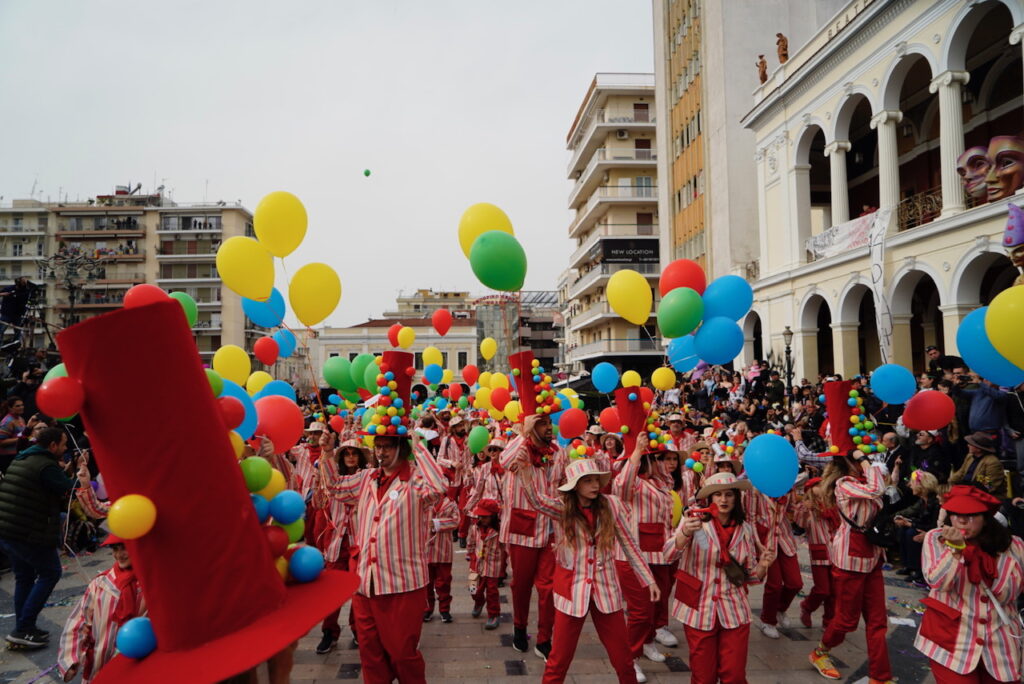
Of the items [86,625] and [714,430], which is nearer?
[86,625]

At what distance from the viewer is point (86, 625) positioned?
372 cm

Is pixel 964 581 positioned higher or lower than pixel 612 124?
Answer: lower

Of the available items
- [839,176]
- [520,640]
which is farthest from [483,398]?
[839,176]

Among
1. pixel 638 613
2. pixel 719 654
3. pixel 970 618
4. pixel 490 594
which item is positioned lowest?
pixel 490 594

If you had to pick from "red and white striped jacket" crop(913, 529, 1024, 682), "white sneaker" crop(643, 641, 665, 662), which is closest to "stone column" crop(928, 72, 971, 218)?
"red and white striped jacket" crop(913, 529, 1024, 682)

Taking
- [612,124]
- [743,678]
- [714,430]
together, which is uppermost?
[612,124]

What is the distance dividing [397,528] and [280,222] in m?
2.11

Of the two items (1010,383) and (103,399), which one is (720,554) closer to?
(1010,383)

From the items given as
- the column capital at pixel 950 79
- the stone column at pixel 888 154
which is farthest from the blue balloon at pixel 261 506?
the stone column at pixel 888 154

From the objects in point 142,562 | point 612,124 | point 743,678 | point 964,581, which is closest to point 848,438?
point 964,581

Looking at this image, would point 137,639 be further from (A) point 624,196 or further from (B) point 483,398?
(A) point 624,196

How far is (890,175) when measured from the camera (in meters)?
17.8

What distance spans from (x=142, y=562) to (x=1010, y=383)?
6064mm

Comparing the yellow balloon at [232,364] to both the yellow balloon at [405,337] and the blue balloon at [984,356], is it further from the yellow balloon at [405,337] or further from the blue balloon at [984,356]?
the blue balloon at [984,356]
